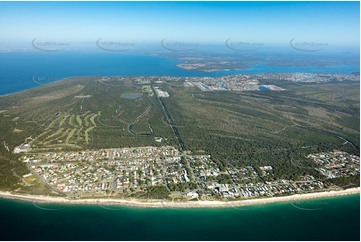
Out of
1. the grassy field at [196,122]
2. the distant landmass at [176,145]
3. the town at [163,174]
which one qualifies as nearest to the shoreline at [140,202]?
the distant landmass at [176,145]

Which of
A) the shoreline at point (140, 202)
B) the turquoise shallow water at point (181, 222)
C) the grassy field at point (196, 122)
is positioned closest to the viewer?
the turquoise shallow water at point (181, 222)

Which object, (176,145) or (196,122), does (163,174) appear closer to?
(176,145)

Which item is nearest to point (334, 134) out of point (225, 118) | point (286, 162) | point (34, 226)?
point (286, 162)

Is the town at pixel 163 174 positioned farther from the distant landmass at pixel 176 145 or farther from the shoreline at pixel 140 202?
the shoreline at pixel 140 202

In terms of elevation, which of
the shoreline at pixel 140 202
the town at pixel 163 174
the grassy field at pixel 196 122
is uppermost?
the grassy field at pixel 196 122

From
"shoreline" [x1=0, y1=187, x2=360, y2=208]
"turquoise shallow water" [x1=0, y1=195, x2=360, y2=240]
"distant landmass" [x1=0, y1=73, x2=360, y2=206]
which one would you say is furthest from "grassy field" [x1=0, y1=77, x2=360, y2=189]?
"turquoise shallow water" [x1=0, y1=195, x2=360, y2=240]

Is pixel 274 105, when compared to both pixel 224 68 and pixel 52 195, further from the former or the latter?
pixel 224 68

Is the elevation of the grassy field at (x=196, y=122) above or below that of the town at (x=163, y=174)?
above

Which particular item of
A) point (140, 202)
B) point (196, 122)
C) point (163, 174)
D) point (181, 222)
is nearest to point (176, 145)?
point (163, 174)
